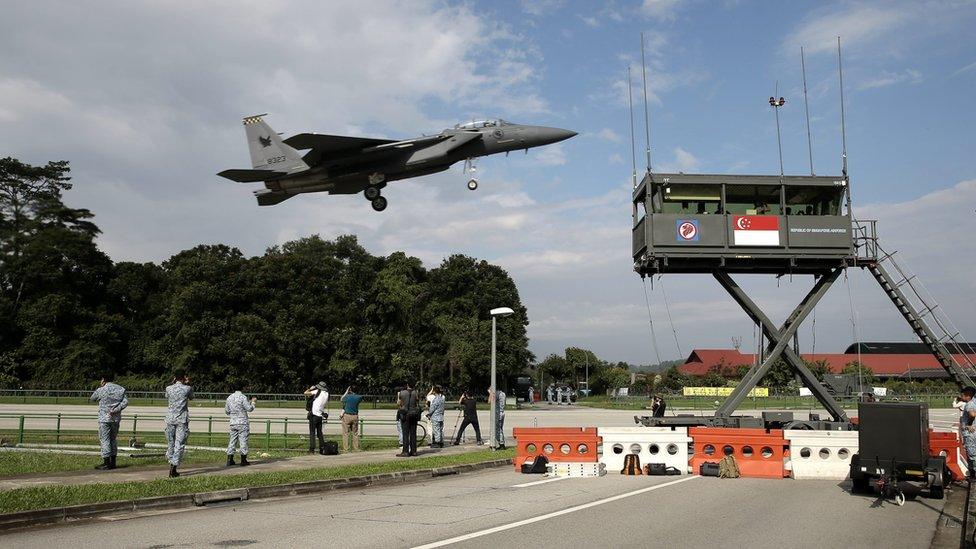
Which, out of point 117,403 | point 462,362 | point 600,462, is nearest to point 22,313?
point 462,362

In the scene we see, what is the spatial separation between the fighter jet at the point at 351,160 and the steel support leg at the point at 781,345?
9107 mm

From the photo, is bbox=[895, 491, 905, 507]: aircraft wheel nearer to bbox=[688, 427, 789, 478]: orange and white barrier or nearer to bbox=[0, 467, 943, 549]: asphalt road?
bbox=[0, 467, 943, 549]: asphalt road

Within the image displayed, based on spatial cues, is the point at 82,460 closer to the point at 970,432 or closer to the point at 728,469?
the point at 728,469

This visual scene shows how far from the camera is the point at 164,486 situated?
12.0 meters

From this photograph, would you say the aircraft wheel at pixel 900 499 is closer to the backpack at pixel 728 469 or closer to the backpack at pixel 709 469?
the backpack at pixel 728 469

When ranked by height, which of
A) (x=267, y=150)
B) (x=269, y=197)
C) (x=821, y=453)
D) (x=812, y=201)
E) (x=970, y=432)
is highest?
(x=267, y=150)

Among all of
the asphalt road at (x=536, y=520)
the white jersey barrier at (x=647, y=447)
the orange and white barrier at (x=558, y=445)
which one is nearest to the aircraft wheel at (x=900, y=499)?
the asphalt road at (x=536, y=520)

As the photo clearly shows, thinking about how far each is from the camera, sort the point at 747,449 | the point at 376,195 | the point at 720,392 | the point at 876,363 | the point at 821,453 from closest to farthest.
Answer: the point at 821,453 < the point at 747,449 < the point at 376,195 < the point at 720,392 < the point at 876,363

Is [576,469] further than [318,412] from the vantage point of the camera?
No

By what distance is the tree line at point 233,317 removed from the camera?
61438 mm

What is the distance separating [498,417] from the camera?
2128cm

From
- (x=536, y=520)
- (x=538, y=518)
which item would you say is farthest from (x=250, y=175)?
(x=536, y=520)

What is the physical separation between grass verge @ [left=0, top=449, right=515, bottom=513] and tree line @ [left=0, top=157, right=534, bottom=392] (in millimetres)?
43025

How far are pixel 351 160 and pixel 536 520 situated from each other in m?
16.4
